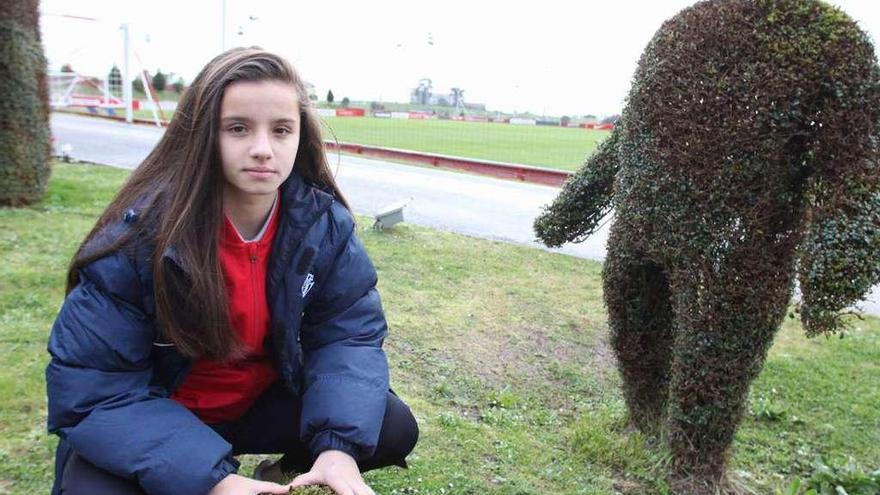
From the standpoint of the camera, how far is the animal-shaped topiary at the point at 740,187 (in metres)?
2.51

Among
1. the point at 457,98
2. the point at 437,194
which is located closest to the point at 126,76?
the point at 437,194

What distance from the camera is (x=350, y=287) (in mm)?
2307

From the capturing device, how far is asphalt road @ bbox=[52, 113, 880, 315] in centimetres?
897

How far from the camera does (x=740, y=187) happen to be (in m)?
2.68

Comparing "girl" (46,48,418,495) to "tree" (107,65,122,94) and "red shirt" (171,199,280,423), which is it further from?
"tree" (107,65,122,94)

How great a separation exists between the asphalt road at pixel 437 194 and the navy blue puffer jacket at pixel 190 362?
14.5 feet

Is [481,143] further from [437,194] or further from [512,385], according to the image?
[512,385]

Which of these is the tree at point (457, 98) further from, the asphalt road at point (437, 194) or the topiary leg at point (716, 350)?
the topiary leg at point (716, 350)

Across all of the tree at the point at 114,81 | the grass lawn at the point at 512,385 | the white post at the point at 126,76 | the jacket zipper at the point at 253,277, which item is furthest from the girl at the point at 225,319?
the tree at the point at 114,81

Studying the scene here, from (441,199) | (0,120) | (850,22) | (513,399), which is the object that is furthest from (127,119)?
(850,22)

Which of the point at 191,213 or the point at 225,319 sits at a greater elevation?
the point at 191,213

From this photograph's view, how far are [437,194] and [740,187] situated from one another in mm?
9386

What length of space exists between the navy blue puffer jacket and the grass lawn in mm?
966

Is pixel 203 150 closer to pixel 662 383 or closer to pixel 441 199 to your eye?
pixel 662 383
